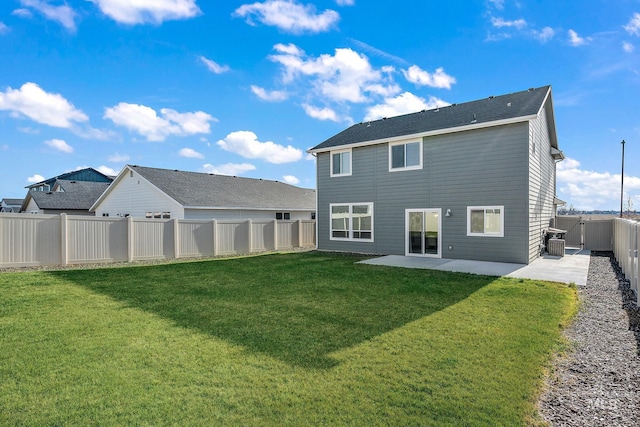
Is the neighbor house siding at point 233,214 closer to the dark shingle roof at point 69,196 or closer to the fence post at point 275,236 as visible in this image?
the fence post at point 275,236

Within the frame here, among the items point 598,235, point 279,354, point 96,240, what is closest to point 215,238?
point 96,240

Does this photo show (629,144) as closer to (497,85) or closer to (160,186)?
(497,85)

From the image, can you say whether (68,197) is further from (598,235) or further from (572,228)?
(598,235)

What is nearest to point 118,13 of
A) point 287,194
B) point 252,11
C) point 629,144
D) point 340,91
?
point 252,11

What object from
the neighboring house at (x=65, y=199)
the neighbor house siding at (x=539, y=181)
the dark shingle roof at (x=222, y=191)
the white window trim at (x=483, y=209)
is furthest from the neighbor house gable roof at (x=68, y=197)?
the neighbor house siding at (x=539, y=181)

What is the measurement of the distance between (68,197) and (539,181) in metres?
34.1

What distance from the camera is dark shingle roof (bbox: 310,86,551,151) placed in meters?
11.9

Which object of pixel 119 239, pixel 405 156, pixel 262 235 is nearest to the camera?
pixel 119 239

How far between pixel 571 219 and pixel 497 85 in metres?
7.73

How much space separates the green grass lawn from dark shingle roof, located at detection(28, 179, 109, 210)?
2362cm

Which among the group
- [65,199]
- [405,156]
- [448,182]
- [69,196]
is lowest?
[448,182]

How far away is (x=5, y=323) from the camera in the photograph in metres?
5.25

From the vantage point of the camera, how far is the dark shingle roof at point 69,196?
1048 inches

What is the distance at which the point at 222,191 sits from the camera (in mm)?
21609
